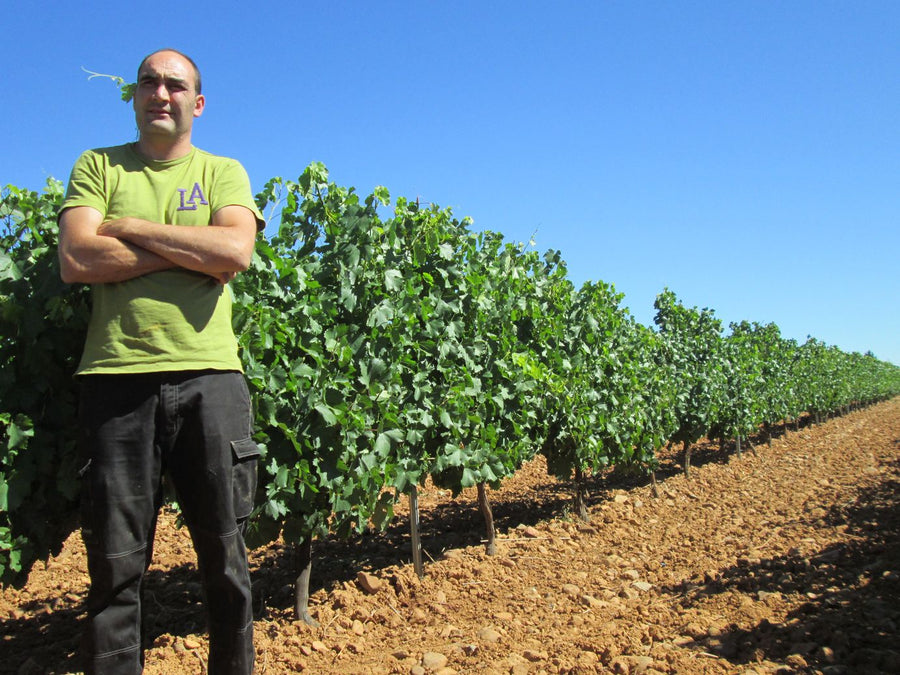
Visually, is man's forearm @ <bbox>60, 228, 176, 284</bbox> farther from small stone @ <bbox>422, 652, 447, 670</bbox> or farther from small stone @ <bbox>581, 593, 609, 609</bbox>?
small stone @ <bbox>581, 593, 609, 609</bbox>

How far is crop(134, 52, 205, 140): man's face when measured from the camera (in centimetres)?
246

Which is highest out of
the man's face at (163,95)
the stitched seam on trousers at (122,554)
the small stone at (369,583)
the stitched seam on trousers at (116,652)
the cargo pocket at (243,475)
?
the man's face at (163,95)

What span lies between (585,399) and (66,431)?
5.60 m

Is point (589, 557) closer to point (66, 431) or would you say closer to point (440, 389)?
point (440, 389)

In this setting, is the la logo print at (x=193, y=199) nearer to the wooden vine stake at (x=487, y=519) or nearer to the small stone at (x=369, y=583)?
the small stone at (x=369, y=583)

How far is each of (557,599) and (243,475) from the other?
10.2ft

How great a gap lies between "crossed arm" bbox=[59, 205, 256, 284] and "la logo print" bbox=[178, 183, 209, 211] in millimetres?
167

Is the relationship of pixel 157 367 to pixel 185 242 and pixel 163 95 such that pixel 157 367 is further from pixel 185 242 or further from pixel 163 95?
pixel 163 95

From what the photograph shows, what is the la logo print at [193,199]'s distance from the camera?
2.44 m

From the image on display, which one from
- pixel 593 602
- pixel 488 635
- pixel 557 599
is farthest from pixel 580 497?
pixel 488 635

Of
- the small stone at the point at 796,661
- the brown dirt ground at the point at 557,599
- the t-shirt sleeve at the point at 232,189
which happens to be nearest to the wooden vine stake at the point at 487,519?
the brown dirt ground at the point at 557,599

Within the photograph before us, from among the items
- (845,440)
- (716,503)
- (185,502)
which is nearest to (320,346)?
(185,502)

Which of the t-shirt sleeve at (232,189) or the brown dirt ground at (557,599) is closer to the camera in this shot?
the t-shirt sleeve at (232,189)

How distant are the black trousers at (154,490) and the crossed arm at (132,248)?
0.36 metres
